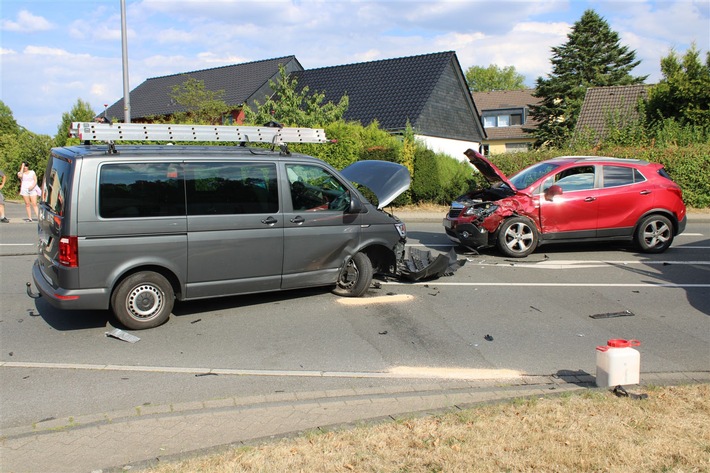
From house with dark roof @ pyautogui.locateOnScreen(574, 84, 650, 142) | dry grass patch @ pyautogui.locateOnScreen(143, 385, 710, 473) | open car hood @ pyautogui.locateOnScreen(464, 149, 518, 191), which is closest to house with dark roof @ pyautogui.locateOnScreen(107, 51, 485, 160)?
house with dark roof @ pyautogui.locateOnScreen(574, 84, 650, 142)

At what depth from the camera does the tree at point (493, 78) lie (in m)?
116

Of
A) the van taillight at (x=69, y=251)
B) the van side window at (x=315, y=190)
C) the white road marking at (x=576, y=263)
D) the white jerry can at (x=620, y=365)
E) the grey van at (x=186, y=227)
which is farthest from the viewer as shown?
the white road marking at (x=576, y=263)

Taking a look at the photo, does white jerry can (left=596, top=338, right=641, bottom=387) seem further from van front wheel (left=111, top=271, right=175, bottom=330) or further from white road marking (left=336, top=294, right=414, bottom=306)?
van front wheel (left=111, top=271, right=175, bottom=330)

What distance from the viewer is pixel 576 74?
47.4m

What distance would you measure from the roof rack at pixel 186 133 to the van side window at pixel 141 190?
1.81 feet

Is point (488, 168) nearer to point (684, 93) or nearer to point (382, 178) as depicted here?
point (382, 178)

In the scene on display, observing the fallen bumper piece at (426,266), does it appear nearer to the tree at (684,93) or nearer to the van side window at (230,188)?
the van side window at (230,188)

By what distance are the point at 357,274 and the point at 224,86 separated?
125 ft

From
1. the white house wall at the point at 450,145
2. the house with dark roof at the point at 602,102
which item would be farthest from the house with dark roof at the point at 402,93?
the house with dark roof at the point at 602,102

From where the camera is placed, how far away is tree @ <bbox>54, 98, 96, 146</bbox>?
27.4m

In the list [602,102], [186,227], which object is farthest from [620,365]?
[602,102]

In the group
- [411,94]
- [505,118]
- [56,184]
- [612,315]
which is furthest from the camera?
[505,118]

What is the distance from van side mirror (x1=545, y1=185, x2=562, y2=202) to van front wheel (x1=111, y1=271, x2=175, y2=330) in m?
7.13

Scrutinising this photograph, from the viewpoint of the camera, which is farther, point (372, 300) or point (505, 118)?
point (505, 118)
